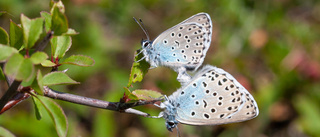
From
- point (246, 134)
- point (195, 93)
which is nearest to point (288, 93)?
point (246, 134)

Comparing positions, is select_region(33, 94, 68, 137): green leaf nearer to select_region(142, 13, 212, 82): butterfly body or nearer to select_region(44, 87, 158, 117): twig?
select_region(44, 87, 158, 117): twig

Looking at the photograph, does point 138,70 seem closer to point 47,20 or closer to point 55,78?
point 55,78

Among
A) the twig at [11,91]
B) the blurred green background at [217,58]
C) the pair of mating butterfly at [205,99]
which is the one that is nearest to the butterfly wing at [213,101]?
the pair of mating butterfly at [205,99]

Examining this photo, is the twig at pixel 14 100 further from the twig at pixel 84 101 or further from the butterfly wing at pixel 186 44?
the butterfly wing at pixel 186 44

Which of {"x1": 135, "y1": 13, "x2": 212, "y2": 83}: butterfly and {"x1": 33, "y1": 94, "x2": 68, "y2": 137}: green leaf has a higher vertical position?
{"x1": 135, "y1": 13, "x2": 212, "y2": 83}: butterfly

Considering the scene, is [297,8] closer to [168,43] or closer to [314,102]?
[314,102]

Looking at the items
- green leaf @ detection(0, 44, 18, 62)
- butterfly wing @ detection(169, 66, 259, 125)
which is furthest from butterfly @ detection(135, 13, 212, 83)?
green leaf @ detection(0, 44, 18, 62)

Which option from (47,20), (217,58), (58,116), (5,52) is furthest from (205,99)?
(217,58)

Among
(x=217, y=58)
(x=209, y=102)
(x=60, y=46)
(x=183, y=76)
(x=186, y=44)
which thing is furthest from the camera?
(x=217, y=58)
